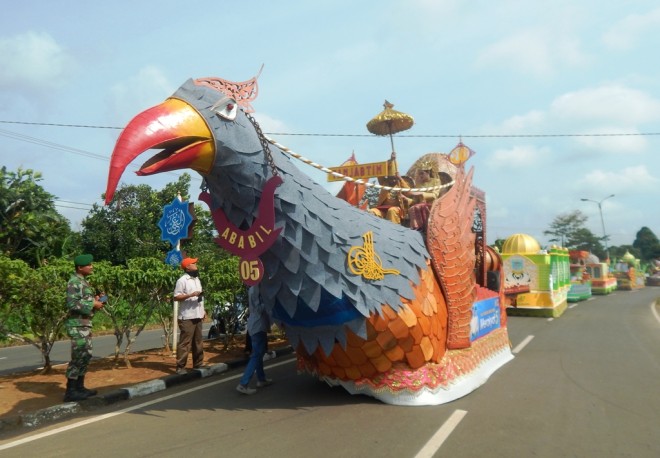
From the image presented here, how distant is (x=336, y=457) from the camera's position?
325cm

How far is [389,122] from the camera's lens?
691 cm

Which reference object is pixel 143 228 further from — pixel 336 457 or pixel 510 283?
pixel 336 457

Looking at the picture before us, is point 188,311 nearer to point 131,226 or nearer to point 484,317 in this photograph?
point 484,317

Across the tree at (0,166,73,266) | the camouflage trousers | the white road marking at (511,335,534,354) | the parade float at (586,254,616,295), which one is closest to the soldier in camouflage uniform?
the camouflage trousers

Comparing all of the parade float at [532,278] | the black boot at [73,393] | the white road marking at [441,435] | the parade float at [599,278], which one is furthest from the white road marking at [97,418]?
the parade float at [599,278]

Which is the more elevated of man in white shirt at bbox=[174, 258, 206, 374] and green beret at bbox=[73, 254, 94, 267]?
green beret at bbox=[73, 254, 94, 267]

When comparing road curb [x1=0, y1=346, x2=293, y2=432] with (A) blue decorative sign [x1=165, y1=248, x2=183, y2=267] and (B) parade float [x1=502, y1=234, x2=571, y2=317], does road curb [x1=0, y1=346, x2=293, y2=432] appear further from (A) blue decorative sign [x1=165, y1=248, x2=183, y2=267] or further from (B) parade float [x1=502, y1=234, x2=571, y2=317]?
(B) parade float [x1=502, y1=234, x2=571, y2=317]

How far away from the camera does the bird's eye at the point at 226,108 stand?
11.8 feet

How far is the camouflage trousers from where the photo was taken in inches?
183

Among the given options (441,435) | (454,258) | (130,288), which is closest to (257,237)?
(441,435)

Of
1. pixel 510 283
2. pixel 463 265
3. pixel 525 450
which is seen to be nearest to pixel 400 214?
pixel 463 265

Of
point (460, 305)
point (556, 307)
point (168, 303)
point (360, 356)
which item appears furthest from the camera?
point (556, 307)

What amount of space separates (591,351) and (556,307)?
681 cm

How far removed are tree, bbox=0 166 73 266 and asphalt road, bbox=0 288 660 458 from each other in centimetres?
1215
